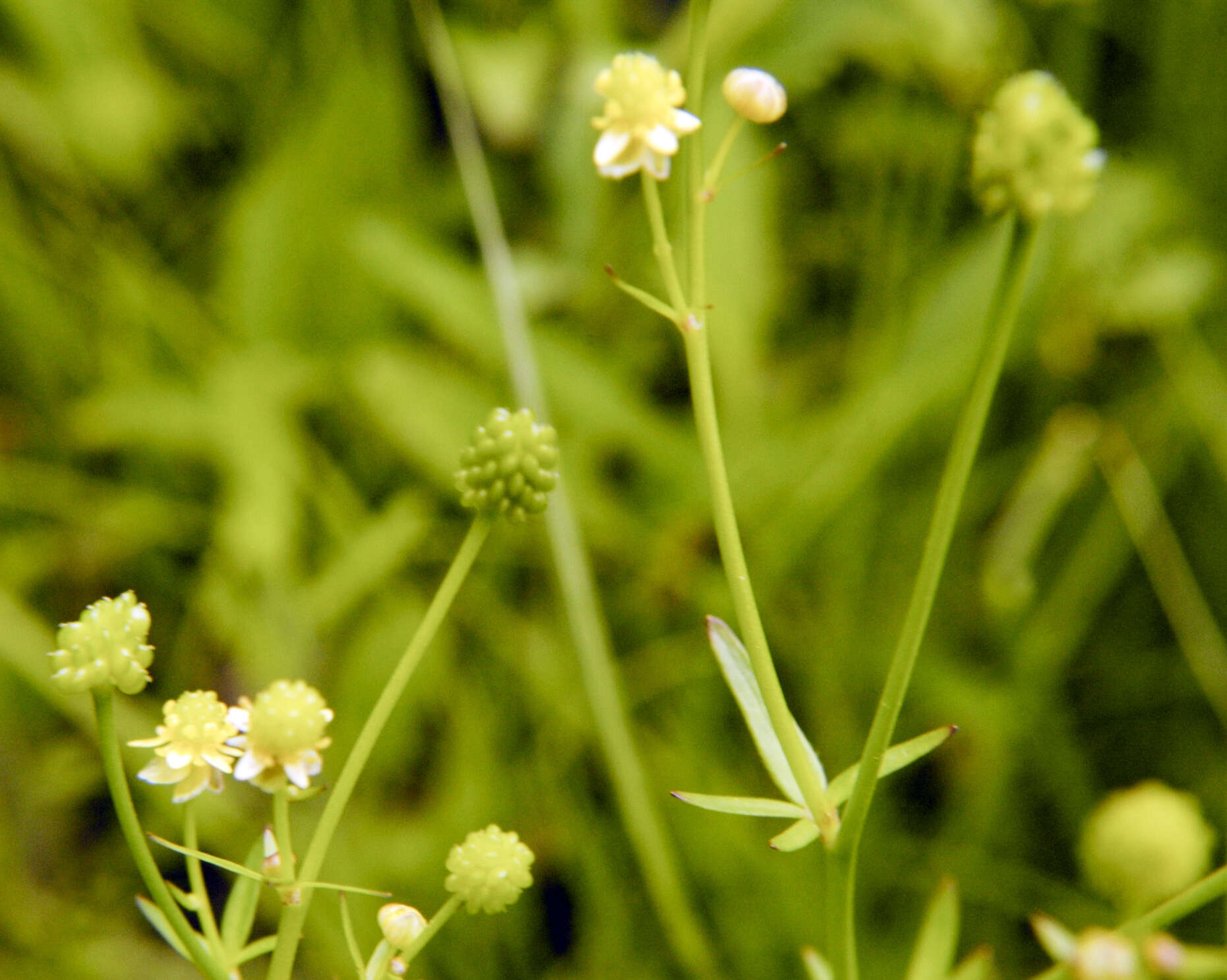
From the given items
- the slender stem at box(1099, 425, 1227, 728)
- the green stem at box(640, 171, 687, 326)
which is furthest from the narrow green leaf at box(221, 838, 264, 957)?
the slender stem at box(1099, 425, 1227, 728)

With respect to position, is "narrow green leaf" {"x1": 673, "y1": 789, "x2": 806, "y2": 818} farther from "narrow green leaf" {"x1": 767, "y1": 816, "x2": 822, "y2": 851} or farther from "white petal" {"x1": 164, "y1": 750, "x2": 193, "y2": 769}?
"white petal" {"x1": 164, "y1": 750, "x2": 193, "y2": 769}

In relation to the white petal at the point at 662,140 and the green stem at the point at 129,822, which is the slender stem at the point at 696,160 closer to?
the white petal at the point at 662,140

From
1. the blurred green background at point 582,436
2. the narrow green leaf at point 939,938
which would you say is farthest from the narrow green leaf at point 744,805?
the blurred green background at point 582,436

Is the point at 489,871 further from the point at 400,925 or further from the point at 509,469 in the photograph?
the point at 509,469

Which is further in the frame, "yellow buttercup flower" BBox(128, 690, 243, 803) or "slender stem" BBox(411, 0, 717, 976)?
"slender stem" BBox(411, 0, 717, 976)

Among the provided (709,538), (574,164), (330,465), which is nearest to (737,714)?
(709,538)

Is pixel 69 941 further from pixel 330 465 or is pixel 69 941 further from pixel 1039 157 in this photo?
pixel 1039 157
